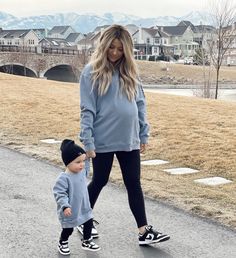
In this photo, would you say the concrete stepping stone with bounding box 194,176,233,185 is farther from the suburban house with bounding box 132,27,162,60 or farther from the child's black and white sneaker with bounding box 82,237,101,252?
the suburban house with bounding box 132,27,162,60

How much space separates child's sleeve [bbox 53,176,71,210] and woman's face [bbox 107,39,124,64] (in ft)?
3.29

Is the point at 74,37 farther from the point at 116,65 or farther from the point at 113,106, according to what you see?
the point at 113,106

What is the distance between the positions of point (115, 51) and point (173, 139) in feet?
17.6

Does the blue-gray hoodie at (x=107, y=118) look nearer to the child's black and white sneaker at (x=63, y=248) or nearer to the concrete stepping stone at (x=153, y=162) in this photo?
the child's black and white sneaker at (x=63, y=248)

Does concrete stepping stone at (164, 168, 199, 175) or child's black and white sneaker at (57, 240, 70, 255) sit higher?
child's black and white sneaker at (57, 240, 70, 255)

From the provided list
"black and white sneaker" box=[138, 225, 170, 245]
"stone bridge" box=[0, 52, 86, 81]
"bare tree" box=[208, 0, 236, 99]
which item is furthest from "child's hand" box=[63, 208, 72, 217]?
"stone bridge" box=[0, 52, 86, 81]

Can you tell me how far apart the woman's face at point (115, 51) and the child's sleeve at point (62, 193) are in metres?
1.00

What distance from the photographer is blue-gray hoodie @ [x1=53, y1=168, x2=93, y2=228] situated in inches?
151

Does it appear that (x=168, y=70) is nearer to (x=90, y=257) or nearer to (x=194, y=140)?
(x=194, y=140)

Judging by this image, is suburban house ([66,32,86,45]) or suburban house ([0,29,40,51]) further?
suburban house ([66,32,86,45])

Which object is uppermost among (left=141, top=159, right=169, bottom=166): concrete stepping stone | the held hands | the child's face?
the held hands

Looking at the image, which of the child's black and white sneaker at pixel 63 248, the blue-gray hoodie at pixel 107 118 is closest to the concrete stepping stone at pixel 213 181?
the blue-gray hoodie at pixel 107 118

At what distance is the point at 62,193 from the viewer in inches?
151

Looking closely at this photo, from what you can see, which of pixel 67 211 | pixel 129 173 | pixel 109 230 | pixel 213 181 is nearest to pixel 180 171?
pixel 213 181
